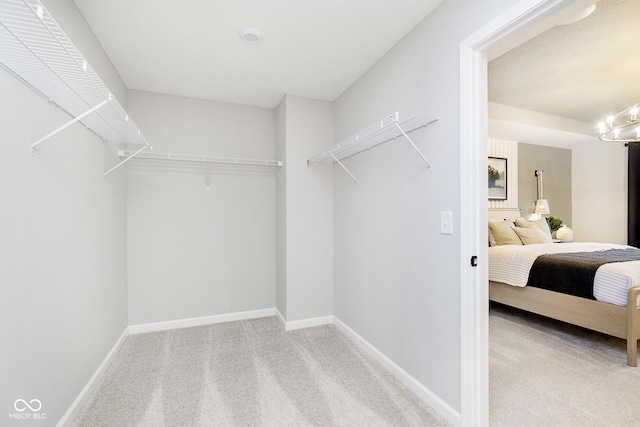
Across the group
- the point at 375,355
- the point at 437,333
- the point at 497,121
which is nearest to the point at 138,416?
the point at 375,355

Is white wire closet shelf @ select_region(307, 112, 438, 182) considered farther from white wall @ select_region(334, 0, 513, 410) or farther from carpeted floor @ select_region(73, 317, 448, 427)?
carpeted floor @ select_region(73, 317, 448, 427)

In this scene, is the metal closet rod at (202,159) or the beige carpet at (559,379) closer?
the beige carpet at (559,379)

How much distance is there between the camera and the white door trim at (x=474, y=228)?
151 centimetres

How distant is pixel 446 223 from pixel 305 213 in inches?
64.7

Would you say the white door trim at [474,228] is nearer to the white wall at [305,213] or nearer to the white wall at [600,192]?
the white wall at [305,213]

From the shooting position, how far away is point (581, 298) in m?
2.60

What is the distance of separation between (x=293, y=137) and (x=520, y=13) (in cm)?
209

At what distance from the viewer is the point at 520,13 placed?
127cm

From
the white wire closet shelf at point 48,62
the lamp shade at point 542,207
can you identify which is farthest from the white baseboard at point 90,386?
the lamp shade at point 542,207

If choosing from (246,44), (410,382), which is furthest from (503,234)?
(246,44)

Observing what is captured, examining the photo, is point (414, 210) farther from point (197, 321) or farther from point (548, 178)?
point (548, 178)

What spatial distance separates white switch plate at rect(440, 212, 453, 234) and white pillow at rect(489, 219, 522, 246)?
2734mm

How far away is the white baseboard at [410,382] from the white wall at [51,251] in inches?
79.1

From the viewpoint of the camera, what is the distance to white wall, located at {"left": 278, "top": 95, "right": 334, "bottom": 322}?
2994 millimetres
